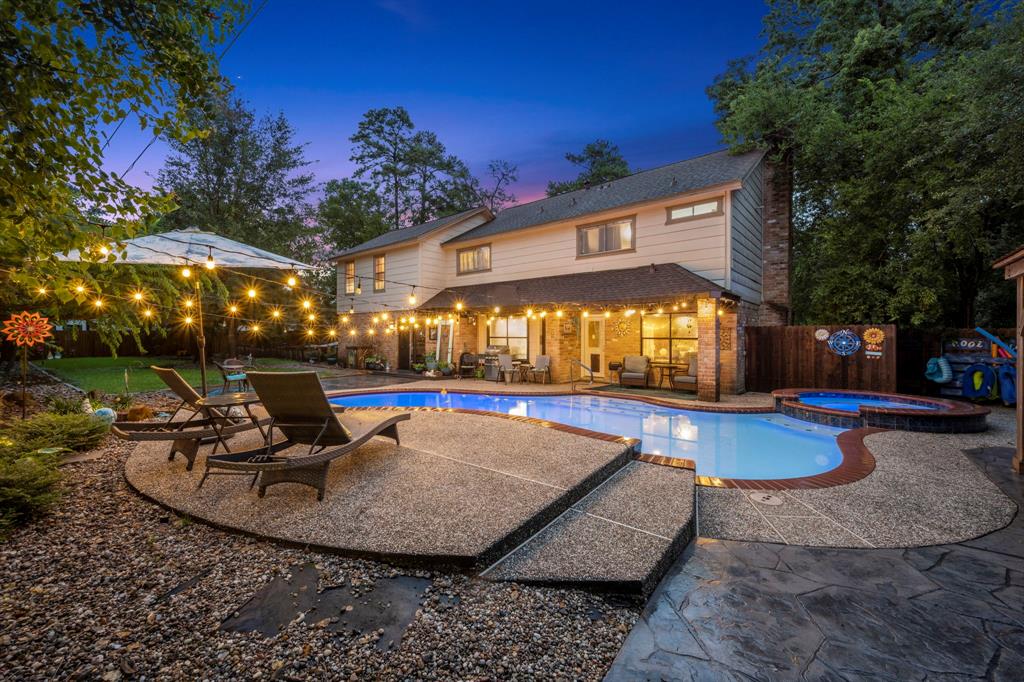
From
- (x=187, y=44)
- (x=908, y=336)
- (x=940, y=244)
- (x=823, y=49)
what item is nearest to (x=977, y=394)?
(x=908, y=336)

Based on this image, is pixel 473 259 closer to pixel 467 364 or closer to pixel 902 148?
pixel 467 364

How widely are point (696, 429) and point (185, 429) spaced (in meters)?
7.82

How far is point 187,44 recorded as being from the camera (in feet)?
8.46

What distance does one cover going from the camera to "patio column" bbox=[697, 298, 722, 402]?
919cm

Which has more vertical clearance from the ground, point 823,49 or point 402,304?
point 823,49

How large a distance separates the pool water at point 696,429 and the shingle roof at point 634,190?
17.9ft

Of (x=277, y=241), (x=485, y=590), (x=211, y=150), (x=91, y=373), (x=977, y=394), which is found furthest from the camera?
(x=277, y=241)

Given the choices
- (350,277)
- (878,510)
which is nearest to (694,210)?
(878,510)

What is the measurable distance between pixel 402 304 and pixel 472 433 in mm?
10715

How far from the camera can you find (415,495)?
11.7 ft

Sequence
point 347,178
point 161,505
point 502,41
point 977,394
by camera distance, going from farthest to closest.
→ point 347,178, point 502,41, point 977,394, point 161,505

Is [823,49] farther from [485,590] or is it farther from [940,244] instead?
[485,590]

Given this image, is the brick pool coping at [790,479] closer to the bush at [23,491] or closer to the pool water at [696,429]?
the pool water at [696,429]

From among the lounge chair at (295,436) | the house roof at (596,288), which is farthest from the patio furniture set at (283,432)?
the house roof at (596,288)
